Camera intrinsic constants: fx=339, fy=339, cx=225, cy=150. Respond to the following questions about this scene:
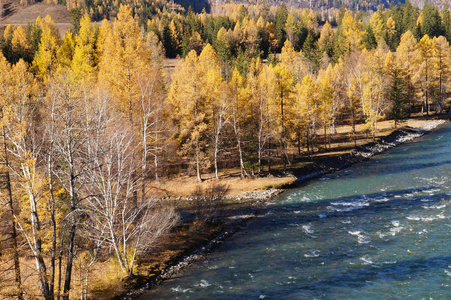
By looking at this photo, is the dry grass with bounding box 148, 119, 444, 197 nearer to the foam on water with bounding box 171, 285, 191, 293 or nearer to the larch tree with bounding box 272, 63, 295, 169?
the larch tree with bounding box 272, 63, 295, 169

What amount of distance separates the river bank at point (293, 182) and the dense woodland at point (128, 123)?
2.19m

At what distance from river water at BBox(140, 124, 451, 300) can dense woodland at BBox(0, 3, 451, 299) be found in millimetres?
4800

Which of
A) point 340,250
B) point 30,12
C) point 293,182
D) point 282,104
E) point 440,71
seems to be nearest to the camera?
point 340,250

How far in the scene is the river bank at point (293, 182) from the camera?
816 inches

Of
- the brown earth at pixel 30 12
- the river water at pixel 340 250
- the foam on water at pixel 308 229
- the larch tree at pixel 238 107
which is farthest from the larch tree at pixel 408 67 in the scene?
the brown earth at pixel 30 12

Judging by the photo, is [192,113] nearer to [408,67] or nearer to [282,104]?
[282,104]

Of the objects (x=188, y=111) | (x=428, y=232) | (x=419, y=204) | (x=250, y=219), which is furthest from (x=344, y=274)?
(x=188, y=111)

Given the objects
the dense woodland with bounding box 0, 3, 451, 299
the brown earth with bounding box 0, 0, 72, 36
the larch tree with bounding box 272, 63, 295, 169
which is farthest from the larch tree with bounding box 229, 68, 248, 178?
the brown earth with bounding box 0, 0, 72, 36

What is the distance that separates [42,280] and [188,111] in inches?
993

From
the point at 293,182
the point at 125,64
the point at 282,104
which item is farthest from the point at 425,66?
the point at 125,64

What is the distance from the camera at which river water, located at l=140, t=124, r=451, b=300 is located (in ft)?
55.4

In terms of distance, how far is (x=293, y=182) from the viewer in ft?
120

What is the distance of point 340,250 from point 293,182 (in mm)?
16303

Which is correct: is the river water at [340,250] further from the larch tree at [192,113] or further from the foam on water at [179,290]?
the larch tree at [192,113]
